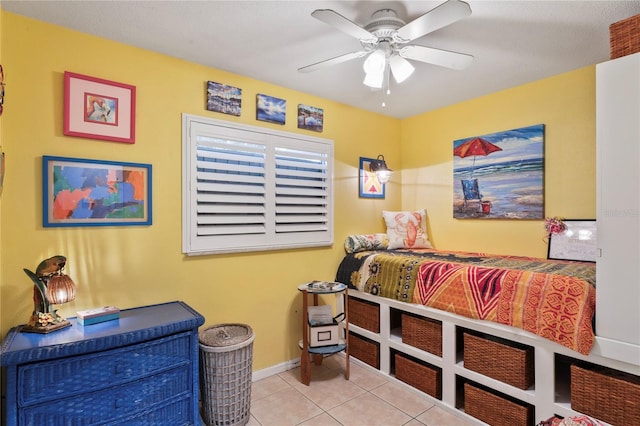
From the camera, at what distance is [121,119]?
2.11 meters

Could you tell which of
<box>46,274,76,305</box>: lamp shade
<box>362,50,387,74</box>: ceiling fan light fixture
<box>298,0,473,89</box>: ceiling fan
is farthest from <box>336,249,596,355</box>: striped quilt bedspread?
<box>46,274,76,305</box>: lamp shade

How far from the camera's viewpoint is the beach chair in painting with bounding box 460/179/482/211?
311cm

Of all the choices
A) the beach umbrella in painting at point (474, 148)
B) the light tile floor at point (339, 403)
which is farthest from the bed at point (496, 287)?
the beach umbrella in painting at point (474, 148)

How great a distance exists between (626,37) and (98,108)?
9.58 feet

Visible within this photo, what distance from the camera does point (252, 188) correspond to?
266 centimetres

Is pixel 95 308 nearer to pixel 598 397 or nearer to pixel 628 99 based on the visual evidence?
pixel 598 397

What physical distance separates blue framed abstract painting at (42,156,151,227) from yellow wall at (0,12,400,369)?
0.16ft

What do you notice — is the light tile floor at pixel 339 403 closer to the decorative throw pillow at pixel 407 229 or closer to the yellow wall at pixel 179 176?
the yellow wall at pixel 179 176

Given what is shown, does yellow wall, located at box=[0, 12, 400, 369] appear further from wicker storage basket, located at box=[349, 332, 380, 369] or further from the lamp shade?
wicker storage basket, located at box=[349, 332, 380, 369]

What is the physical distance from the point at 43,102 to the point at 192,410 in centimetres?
202

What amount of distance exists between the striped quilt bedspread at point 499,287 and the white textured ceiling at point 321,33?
4.85 feet

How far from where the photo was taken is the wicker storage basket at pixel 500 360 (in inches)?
75.8

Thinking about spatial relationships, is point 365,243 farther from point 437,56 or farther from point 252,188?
point 437,56

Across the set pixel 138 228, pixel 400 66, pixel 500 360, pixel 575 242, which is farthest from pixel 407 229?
pixel 138 228
